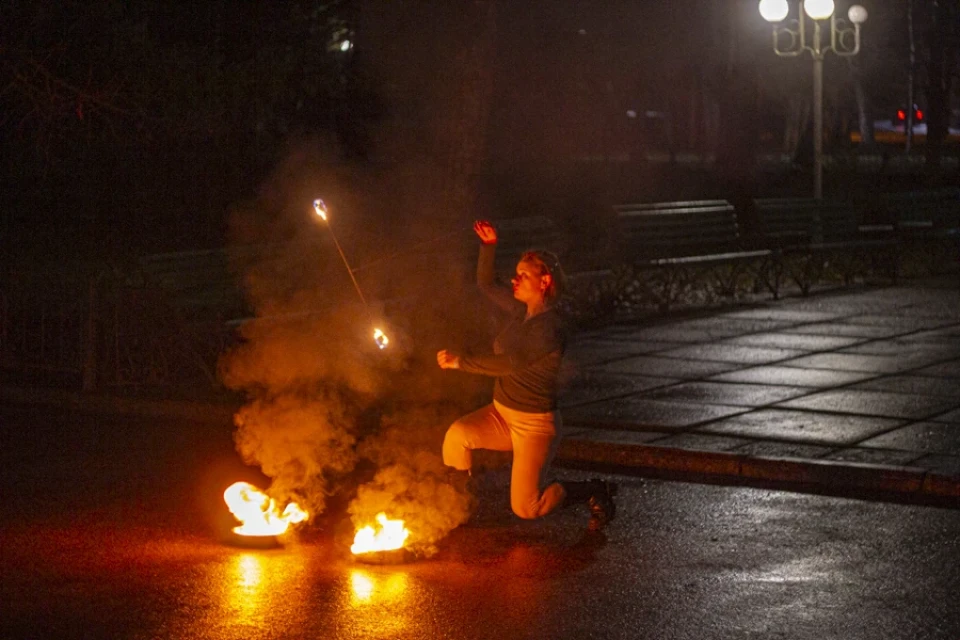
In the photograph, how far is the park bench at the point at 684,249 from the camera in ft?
56.6

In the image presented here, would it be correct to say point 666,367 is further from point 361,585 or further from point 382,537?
point 361,585

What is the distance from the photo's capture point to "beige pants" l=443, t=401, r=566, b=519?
7238 millimetres

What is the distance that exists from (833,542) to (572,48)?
3147 centimetres

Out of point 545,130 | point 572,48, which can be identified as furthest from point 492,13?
point 545,130

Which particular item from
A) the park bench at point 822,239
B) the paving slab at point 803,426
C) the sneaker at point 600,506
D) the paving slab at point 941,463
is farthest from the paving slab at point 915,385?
the park bench at point 822,239

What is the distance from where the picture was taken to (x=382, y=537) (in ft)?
23.4

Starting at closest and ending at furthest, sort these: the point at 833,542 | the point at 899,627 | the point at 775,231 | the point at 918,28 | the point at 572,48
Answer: the point at 899,627 → the point at 833,542 → the point at 775,231 → the point at 572,48 → the point at 918,28

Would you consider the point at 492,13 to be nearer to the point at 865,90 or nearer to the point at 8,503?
the point at 8,503

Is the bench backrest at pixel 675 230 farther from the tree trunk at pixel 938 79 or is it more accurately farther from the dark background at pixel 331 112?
the tree trunk at pixel 938 79

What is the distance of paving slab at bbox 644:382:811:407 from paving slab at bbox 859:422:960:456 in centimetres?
134

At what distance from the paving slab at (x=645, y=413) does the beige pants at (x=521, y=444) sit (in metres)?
3.05

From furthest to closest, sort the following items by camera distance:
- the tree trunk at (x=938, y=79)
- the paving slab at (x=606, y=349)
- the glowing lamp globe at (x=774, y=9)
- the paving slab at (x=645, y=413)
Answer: the tree trunk at (x=938, y=79)
the glowing lamp globe at (x=774, y=9)
the paving slab at (x=606, y=349)
the paving slab at (x=645, y=413)

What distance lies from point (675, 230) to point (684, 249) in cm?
65

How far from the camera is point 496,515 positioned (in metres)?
8.12
